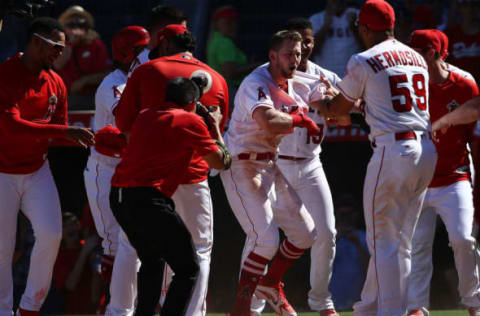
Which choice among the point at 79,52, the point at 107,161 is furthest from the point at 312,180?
the point at 79,52

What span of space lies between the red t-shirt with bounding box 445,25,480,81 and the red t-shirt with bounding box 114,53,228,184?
3.80 m

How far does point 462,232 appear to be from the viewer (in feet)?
23.5

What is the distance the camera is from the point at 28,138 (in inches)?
278

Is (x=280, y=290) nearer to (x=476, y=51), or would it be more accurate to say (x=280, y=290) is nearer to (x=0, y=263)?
(x=0, y=263)

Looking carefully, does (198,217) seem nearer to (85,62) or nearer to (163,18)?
(163,18)

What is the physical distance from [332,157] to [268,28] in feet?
7.04

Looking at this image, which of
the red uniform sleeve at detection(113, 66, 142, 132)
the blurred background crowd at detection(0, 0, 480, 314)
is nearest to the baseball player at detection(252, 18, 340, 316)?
the red uniform sleeve at detection(113, 66, 142, 132)

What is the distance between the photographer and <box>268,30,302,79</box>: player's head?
689 centimetres

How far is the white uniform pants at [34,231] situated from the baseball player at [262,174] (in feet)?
4.33

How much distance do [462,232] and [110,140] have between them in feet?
8.92

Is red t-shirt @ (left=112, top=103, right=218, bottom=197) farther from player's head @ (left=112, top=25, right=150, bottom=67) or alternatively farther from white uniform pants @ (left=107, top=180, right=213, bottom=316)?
player's head @ (left=112, top=25, right=150, bottom=67)

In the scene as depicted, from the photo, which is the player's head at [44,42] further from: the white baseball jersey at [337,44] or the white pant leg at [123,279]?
the white baseball jersey at [337,44]

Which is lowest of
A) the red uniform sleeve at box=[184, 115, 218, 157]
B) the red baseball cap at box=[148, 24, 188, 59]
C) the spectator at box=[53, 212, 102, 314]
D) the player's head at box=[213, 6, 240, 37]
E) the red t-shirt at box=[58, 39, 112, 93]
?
the spectator at box=[53, 212, 102, 314]

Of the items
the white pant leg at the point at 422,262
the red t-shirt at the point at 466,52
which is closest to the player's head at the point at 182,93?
the white pant leg at the point at 422,262
